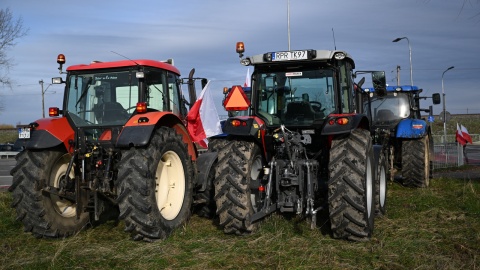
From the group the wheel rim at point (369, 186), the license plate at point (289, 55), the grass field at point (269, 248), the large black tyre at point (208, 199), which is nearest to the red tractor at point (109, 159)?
the large black tyre at point (208, 199)

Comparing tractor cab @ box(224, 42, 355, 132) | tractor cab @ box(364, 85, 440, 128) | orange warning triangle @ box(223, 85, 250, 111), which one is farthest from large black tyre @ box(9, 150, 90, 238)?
tractor cab @ box(364, 85, 440, 128)

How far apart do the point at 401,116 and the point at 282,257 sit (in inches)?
319

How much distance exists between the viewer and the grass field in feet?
16.7

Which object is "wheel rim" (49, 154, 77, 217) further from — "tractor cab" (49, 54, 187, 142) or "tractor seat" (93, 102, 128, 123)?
"tractor seat" (93, 102, 128, 123)

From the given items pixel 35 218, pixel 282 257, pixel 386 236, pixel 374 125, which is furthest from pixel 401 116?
pixel 35 218

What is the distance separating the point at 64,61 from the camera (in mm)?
7453

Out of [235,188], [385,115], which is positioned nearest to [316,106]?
[235,188]

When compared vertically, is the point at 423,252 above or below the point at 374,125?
below

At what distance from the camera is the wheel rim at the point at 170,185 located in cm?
675

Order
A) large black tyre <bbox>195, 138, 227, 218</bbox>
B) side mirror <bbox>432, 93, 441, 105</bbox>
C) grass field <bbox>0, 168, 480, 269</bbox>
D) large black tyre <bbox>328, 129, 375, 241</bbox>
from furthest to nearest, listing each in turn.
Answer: side mirror <bbox>432, 93, 441, 105</bbox>, large black tyre <bbox>195, 138, 227, 218</bbox>, large black tyre <bbox>328, 129, 375, 241</bbox>, grass field <bbox>0, 168, 480, 269</bbox>

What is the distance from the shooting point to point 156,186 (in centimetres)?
667

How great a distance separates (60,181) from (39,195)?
0.44 m

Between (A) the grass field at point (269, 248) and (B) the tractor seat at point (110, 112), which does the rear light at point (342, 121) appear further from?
(B) the tractor seat at point (110, 112)

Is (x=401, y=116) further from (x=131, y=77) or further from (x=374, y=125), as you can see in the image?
(x=131, y=77)
